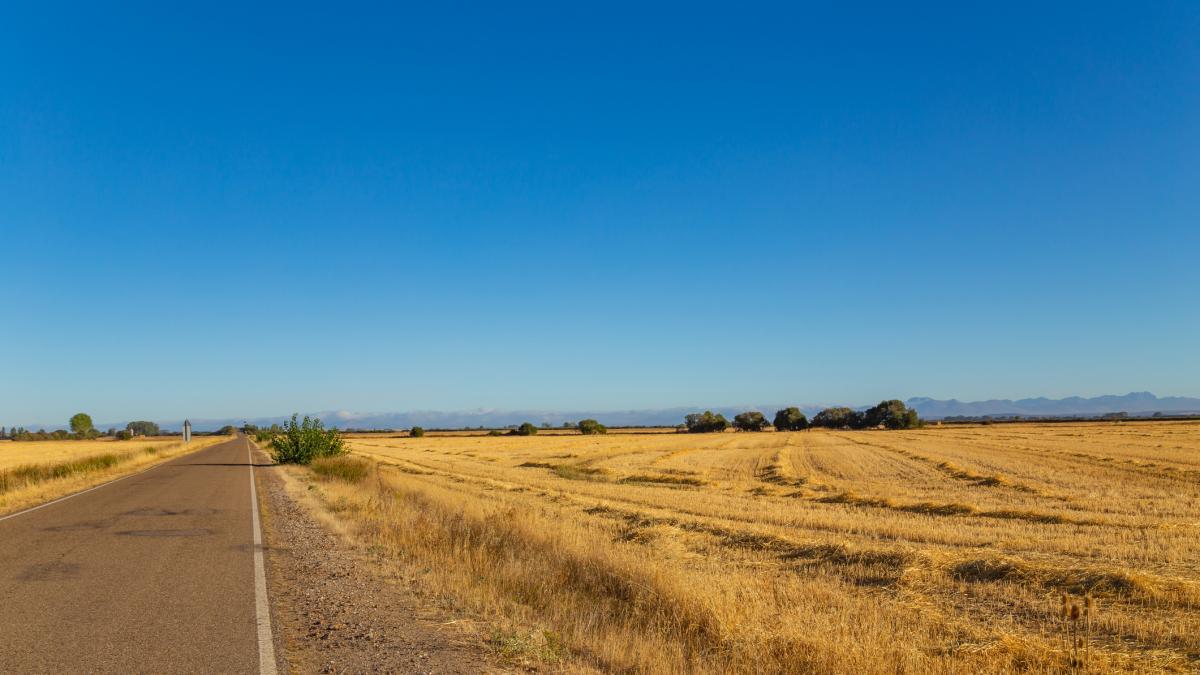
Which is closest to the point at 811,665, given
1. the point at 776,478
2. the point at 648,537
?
the point at 648,537

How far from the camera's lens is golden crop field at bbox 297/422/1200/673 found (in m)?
7.52

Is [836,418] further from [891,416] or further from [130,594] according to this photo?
[130,594]

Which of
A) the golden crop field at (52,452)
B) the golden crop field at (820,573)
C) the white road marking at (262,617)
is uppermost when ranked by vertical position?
the golden crop field at (52,452)

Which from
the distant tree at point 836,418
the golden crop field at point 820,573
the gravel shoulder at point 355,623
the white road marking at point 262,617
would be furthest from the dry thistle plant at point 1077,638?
the distant tree at point 836,418

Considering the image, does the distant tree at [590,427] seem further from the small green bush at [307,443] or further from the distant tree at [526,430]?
the small green bush at [307,443]

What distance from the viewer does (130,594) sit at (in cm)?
977

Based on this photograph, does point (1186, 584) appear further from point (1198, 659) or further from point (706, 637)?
point (706, 637)

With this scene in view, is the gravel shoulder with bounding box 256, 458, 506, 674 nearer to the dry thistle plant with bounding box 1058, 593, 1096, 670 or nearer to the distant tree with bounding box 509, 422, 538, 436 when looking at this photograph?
the dry thistle plant with bounding box 1058, 593, 1096, 670

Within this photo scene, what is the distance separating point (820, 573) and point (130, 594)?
32.7 feet

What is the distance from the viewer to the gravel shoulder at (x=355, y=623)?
689 cm

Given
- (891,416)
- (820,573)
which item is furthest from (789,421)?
(820,573)

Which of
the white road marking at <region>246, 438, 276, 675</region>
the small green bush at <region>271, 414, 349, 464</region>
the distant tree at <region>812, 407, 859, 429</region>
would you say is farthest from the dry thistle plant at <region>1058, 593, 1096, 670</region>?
the distant tree at <region>812, 407, 859, 429</region>

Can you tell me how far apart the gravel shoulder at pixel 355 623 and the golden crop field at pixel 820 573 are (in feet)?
1.68

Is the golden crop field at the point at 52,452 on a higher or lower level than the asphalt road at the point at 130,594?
higher
